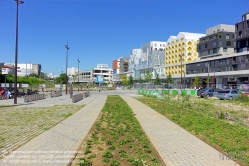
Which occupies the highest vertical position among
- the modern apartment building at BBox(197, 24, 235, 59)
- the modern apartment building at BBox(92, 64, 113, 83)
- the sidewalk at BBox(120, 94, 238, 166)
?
the modern apartment building at BBox(197, 24, 235, 59)

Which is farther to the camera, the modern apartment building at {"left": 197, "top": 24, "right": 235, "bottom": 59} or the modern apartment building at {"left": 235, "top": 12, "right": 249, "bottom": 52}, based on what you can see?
the modern apartment building at {"left": 197, "top": 24, "right": 235, "bottom": 59}

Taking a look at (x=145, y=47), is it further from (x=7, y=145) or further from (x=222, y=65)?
(x=7, y=145)

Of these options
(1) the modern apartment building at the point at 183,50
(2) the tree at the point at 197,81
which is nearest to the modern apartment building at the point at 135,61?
(1) the modern apartment building at the point at 183,50

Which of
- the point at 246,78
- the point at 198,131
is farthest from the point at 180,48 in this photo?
the point at 198,131

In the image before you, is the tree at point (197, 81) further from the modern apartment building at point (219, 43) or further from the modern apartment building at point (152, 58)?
the modern apartment building at point (152, 58)

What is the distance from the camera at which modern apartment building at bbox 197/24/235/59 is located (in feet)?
253

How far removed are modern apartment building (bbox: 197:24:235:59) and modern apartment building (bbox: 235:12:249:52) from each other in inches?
405

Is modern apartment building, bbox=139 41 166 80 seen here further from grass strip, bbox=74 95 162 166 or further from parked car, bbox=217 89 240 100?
grass strip, bbox=74 95 162 166

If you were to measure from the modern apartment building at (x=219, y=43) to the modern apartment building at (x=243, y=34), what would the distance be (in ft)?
33.7

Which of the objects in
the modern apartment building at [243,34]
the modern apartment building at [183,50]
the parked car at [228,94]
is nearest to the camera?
the parked car at [228,94]

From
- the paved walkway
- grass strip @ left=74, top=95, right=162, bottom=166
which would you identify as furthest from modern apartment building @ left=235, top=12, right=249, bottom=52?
grass strip @ left=74, top=95, right=162, bottom=166

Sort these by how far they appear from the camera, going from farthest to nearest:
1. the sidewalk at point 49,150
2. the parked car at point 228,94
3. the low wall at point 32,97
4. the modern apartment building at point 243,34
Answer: the modern apartment building at point 243,34, the parked car at point 228,94, the low wall at point 32,97, the sidewalk at point 49,150

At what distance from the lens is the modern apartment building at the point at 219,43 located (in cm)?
7712

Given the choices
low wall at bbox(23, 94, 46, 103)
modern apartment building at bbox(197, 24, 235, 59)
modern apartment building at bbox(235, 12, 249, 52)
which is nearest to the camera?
low wall at bbox(23, 94, 46, 103)
